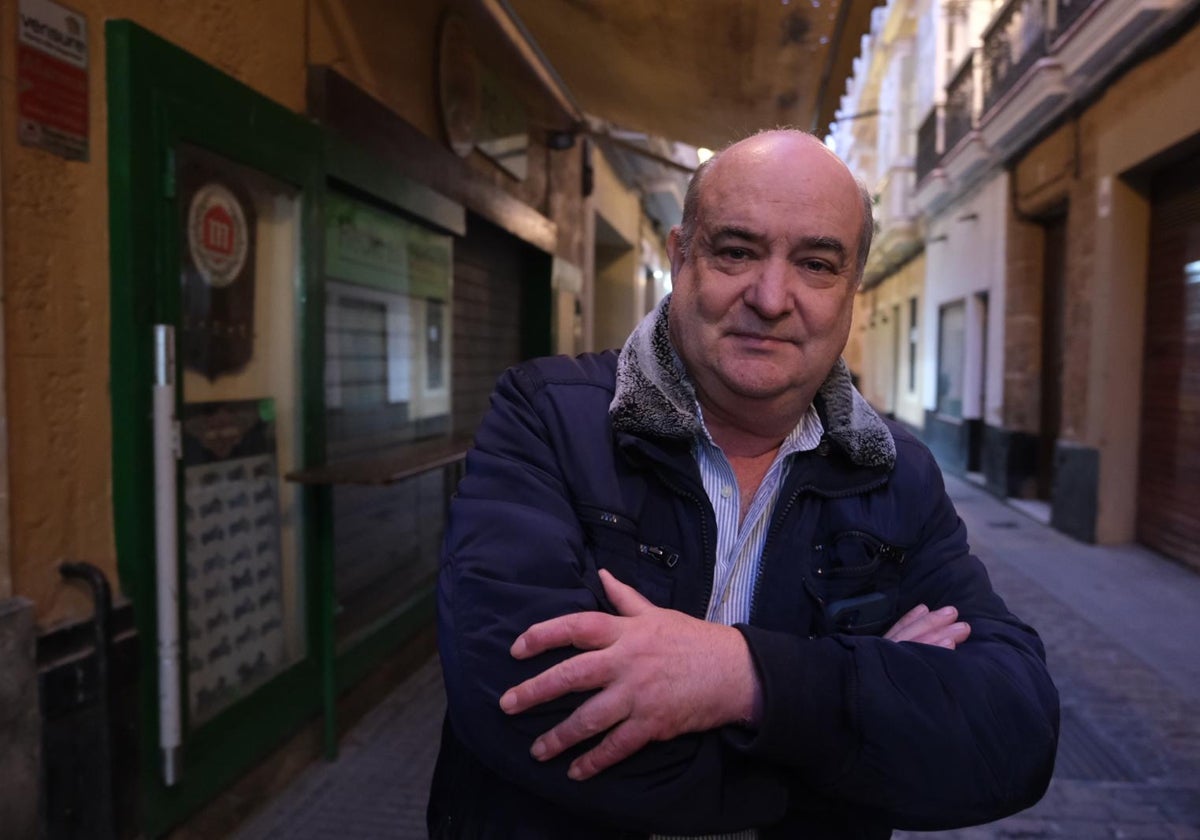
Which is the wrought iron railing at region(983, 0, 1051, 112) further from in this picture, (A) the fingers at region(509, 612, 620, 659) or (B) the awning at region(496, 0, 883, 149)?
(A) the fingers at region(509, 612, 620, 659)

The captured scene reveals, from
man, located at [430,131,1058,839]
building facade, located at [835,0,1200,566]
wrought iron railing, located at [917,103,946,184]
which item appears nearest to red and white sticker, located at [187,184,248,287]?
man, located at [430,131,1058,839]

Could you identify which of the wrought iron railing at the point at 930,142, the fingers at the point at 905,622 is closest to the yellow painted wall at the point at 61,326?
the fingers at the point at 905,622

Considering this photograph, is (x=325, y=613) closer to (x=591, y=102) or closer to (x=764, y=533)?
(x=764, y=533)

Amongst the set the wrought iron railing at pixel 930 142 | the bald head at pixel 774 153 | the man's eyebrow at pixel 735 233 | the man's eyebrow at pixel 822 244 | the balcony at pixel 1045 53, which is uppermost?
the wrought iron railing at pixel 930 142

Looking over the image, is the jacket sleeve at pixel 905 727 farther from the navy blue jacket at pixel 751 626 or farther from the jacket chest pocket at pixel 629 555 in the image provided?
the jacket chest pocket at pixel 629 555

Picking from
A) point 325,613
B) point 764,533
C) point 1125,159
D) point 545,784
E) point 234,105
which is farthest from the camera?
point 1125,159

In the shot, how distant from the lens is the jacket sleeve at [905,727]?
1.29 meters

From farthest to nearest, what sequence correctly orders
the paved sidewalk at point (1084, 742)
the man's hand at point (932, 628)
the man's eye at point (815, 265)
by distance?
the paved sidewalk at point (1084, 742) < the man's eye at point (815, 265) < the man's hand at point (932, 628)

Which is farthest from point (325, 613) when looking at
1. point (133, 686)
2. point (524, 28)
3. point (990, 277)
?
point (990, 277)

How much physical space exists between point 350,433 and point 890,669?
3.74 m

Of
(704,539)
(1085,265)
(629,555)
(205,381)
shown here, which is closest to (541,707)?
(629,555)

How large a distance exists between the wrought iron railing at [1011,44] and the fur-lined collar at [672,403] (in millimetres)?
9757

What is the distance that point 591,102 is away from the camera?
729cm

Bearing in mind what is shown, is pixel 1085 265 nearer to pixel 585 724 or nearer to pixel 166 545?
pixel 166 545
